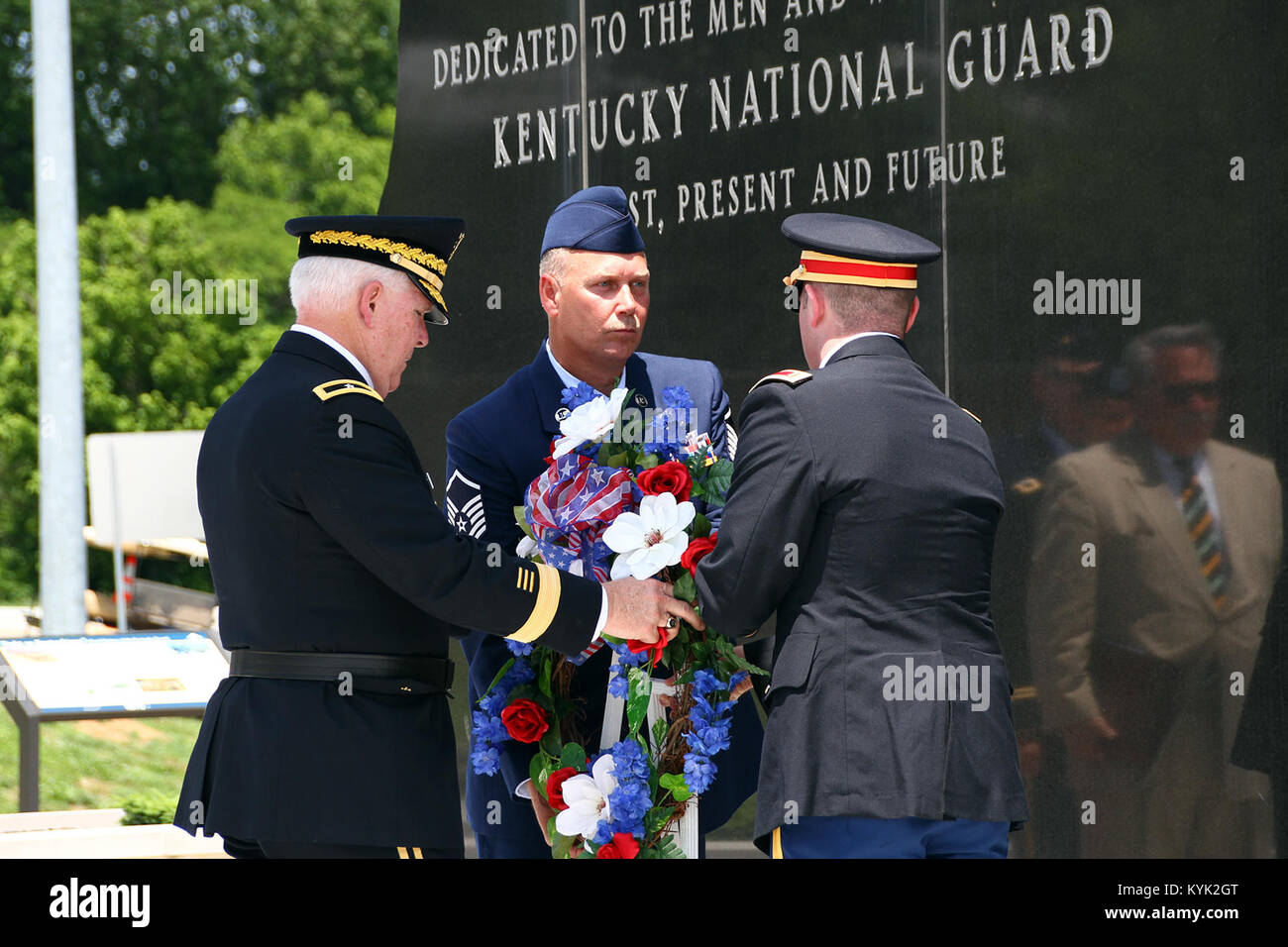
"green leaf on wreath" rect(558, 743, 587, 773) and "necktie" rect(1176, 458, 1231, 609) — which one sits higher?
"necktie" rect(1176, 458, 1231, 609)

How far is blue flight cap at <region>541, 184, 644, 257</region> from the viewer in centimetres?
384

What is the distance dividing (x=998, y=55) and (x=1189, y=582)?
1771 millimetres

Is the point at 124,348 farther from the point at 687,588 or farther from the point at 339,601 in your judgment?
the point at 687,588

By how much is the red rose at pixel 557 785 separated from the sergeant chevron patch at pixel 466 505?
60 cm

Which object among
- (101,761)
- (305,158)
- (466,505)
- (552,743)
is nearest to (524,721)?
(552,743)

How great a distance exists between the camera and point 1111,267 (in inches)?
190

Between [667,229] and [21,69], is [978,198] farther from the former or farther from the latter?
[21,69]

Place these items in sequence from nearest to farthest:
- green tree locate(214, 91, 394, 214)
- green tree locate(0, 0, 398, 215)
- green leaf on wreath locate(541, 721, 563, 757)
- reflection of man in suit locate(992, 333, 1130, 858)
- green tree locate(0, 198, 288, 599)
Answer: green leaf on wreath locate(541, 721, 563, 757), reflection of man in suit locate(992, 333, 1130, 858), green tree locate(0, 198, 288, 599), green tree locate(214, 91, 394, 214), green tree locate(0, 0, 398, 215)

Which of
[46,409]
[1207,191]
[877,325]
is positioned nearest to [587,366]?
[877,325]

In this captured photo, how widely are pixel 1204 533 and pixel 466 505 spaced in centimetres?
235

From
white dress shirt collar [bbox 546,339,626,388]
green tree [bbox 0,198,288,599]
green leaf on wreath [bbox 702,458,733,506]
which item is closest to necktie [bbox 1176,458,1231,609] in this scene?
white dress shirt collar [bbox 546,339,626,388]

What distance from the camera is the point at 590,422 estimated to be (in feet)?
10.5

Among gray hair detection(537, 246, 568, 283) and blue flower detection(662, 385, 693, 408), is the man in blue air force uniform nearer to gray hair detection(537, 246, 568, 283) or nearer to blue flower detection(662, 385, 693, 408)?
gray hair detection(537, 246, 568, 283)

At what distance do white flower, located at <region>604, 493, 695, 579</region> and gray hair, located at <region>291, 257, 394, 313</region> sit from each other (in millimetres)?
711
